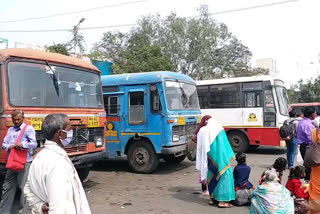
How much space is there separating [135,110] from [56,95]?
3057 mm

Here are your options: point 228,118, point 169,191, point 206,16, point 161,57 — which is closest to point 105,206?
point 169,191

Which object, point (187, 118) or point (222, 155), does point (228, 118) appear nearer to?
point (187, 118)

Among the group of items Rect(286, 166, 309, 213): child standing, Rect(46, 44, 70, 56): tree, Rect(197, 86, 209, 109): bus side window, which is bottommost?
Answer: Rect(286, 166, 309, 213): child standing

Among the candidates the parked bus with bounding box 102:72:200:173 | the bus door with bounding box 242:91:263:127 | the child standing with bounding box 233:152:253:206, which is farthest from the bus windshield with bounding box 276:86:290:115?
the child standing with bounding box 233:152:253:206

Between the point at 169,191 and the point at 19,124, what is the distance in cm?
348

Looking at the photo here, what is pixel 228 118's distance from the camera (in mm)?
12992

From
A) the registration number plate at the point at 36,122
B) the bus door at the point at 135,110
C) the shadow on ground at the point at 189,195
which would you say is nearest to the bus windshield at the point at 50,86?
the registration number plate at the point at 36,122

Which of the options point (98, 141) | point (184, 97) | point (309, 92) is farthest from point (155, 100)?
point (309, 92)

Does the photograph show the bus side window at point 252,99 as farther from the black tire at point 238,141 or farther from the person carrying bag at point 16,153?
the person carrying bag at point 16,153

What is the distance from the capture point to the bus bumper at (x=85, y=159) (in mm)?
6152

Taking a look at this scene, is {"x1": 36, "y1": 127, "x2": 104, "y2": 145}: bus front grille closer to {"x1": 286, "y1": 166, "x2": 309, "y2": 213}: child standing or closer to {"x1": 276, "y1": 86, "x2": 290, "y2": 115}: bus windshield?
{"x1": 286, "y1": 166, "x2": 309, "y2": 213}: child standing

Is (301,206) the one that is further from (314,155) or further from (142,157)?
(142,157)

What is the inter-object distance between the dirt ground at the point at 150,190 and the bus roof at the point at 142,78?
2551 millimetres

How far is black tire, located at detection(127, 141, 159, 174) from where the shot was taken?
28.5 feet
